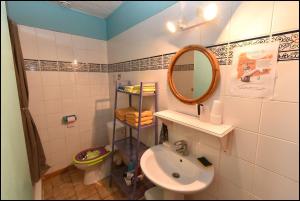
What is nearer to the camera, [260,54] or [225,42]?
[260,54]

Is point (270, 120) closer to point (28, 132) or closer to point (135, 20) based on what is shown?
point (135, 20)

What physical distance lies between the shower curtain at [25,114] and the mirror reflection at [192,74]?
126cm

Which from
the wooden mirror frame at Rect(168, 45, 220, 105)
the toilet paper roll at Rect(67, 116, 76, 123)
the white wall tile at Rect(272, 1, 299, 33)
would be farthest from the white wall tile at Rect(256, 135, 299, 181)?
the toilet paper roll at Rect(67, 116, 76, 123)

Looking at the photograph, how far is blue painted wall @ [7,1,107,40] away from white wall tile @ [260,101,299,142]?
1916 mm

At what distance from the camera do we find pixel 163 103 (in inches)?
48.3

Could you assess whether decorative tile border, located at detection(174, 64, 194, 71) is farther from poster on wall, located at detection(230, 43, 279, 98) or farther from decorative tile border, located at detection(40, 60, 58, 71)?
decorative tile border, located at detection(40, 60, 58, 71)

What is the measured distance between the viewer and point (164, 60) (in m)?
1.15

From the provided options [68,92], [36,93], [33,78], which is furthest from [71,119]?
[33,78]

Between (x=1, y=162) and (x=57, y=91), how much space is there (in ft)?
4.94

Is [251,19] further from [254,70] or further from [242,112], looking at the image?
[242,112]

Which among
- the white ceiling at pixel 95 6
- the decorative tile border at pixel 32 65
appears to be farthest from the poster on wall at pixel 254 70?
the decorative tile border at pixel 32 65

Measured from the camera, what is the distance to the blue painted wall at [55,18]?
53.1 inches

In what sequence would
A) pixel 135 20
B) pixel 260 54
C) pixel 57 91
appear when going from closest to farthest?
pixel 260 54 < pixel 135 20 < pixel 57 91

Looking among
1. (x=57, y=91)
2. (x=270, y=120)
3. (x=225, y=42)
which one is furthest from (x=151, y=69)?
(x=57, y=91)
